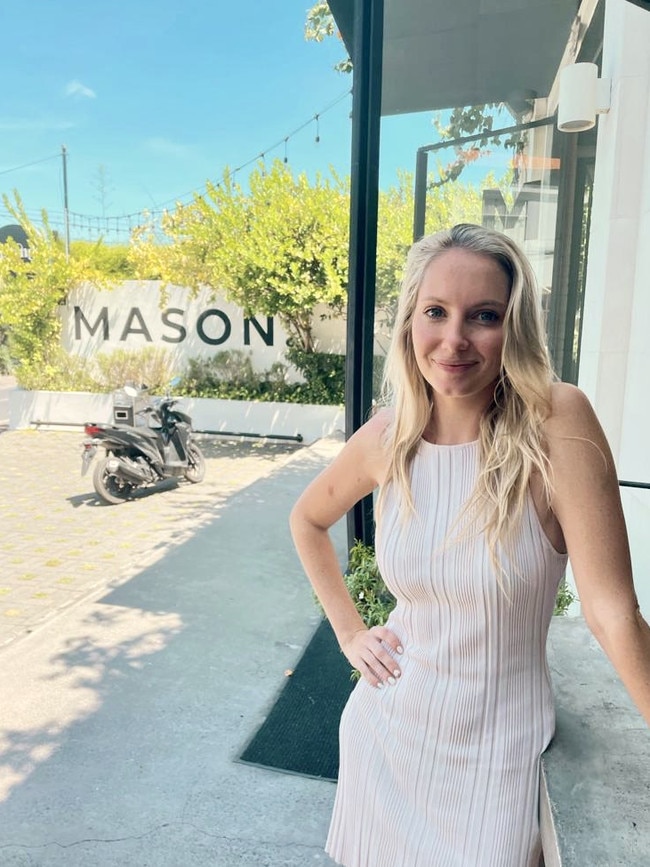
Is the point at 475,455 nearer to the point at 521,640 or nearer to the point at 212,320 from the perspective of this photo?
the point at 521,640

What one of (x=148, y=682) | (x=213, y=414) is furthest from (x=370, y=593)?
(x=213, y=414)

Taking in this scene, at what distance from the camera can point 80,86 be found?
69.5 feet

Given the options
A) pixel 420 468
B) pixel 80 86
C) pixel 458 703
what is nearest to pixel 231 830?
pixel 458 703

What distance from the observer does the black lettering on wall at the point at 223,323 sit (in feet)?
32.6

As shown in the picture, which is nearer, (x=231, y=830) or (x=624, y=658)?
(x=624, y=658)

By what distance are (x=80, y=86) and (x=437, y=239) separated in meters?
24.5

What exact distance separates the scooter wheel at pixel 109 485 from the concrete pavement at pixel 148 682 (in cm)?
11

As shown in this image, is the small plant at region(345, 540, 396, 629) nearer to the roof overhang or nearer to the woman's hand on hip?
the woman's hand on hip

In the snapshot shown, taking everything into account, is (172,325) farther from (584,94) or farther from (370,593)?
(584,94)

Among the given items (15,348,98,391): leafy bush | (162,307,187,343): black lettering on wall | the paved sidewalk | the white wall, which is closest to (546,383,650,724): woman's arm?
the paved sidewalk

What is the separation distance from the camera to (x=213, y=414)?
945 cm

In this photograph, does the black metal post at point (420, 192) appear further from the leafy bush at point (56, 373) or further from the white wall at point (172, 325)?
the leafy bush at point (56, 373)

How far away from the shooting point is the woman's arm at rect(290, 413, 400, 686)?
41.3 inches

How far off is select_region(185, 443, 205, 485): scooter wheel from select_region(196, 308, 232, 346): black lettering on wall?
11.9 feet
